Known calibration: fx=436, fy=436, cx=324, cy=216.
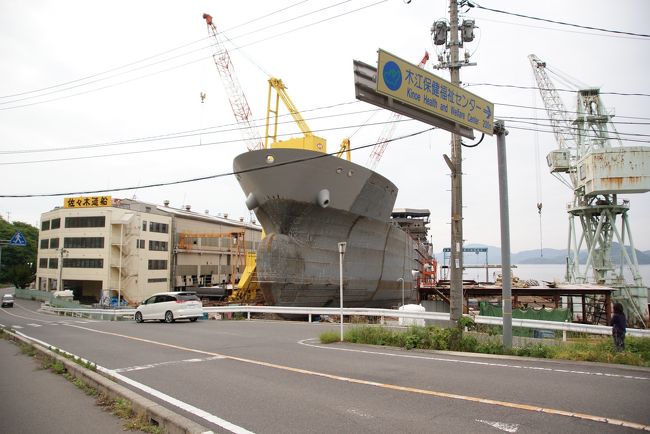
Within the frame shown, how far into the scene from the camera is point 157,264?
54.3 meters

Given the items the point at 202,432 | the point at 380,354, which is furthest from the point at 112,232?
the point at 202,432

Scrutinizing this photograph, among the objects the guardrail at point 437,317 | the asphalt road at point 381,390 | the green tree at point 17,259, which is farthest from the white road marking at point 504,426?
the green tree at point 17,259

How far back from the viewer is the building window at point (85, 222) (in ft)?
165

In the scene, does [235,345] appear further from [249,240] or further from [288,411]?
[249,240]

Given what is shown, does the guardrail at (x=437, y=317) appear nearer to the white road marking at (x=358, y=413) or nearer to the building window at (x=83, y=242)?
the white road marking at (x=358, y=413)

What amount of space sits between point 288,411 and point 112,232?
165 feet

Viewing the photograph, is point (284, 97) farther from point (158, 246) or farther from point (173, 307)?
point (158, 246)

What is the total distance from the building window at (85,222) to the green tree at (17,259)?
2721 cm

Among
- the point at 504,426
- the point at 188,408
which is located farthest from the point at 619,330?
the point at 188,408

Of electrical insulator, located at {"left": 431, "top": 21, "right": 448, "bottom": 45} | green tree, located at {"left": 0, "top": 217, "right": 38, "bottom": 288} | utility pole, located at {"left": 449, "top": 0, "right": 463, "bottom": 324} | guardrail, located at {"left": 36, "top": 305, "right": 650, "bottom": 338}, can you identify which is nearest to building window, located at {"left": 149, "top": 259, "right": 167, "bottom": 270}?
green tree, located at {"left": 0, "top": 217, "right": 38, "bottom": 288}

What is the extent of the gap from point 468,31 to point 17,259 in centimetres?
8808

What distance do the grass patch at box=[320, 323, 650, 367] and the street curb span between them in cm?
615

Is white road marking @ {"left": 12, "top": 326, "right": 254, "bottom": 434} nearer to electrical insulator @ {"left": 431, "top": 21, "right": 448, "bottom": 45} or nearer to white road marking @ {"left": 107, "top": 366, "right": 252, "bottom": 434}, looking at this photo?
white road marking @ {"left": 107, "top": 366, "right": 252, "bottom": 434}

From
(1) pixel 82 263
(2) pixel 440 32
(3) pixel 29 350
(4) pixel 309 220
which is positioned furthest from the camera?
(1) pixel 82 263
